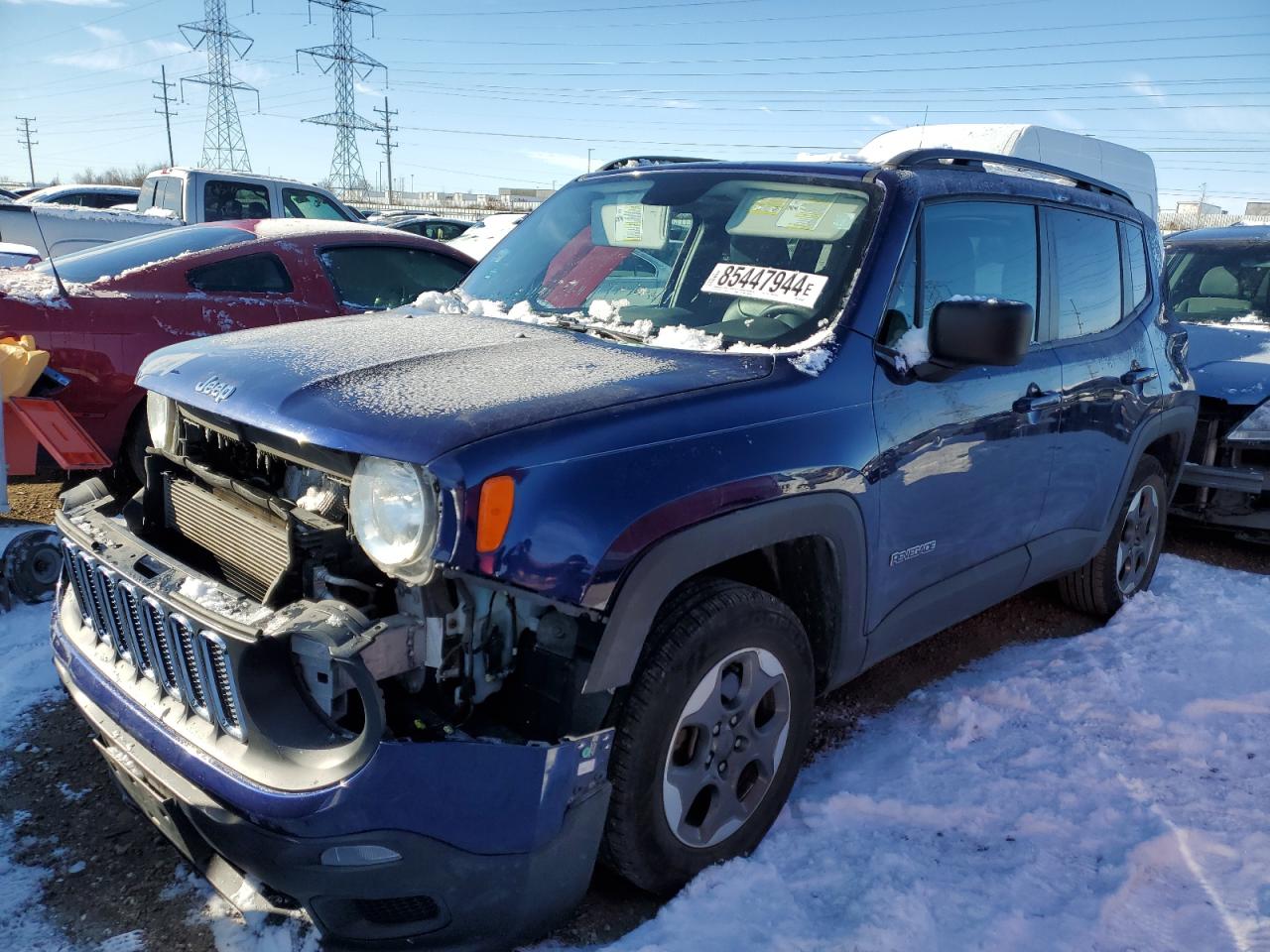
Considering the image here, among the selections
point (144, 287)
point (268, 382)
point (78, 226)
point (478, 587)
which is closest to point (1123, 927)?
point (478, 587)

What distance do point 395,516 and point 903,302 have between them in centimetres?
172

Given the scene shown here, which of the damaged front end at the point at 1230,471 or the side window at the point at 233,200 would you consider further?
the side window at the point at 233,200

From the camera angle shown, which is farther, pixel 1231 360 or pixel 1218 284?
pixel 1218 284

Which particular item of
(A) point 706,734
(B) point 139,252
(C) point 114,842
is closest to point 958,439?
(A) point 706,734

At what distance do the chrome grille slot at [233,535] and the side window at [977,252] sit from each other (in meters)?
1.99

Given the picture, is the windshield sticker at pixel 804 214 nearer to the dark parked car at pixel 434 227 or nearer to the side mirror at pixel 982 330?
the side mirror at pixel 982 330

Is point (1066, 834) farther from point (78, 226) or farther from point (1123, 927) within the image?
point (78, 226)

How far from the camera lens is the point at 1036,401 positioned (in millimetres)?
3424

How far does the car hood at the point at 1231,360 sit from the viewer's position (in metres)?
5.68

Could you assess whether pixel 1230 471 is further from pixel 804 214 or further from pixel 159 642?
pixel 159 642

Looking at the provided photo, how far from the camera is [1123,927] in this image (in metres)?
2.52

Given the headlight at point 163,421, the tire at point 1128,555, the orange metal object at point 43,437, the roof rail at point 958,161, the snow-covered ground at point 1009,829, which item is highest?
the roof rail at point 958,161

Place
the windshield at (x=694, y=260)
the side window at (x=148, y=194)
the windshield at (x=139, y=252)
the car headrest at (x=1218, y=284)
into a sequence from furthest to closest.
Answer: the side window at (x=148, y=194) < the car headrest at (x=1218, y=284) < the windshield at (x=139, y=252) < the windshield at (x=694, y=260)

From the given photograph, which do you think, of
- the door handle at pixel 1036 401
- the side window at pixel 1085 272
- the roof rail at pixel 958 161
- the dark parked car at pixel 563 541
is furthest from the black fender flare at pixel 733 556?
the side window at pixel 1085 272
